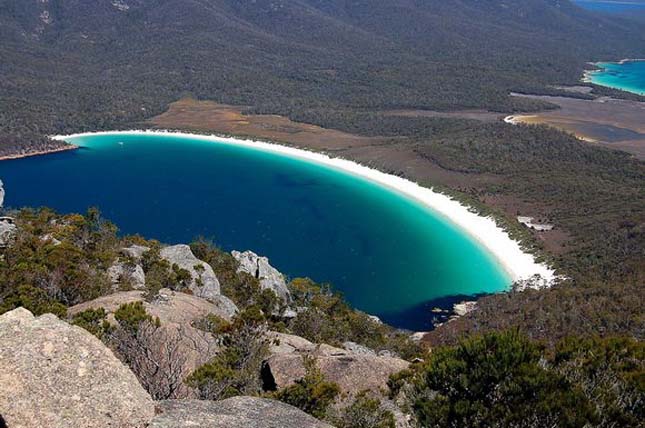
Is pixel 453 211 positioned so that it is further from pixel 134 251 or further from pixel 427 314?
pixel 134 251

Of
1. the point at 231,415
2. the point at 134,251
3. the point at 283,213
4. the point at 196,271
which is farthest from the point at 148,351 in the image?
the point at 283,213

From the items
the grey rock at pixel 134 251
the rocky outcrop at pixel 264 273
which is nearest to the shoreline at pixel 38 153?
the grey rock at pixel 134 251

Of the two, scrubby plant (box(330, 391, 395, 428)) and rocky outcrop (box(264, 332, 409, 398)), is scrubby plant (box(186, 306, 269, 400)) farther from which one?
scrubby plant (box(330, 391, 395, 428))

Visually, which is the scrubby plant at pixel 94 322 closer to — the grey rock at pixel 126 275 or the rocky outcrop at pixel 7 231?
the grey rock at pixel 126 275

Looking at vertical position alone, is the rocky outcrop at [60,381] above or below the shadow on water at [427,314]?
above

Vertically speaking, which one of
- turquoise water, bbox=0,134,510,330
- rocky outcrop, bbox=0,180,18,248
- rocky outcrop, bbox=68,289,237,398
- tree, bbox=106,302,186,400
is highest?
tree, bbox=106,302,186,400

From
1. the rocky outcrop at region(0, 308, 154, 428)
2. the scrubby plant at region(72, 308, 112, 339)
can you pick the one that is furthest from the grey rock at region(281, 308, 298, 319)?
the rocky outcrop at region(0, 308, 154, 428)
